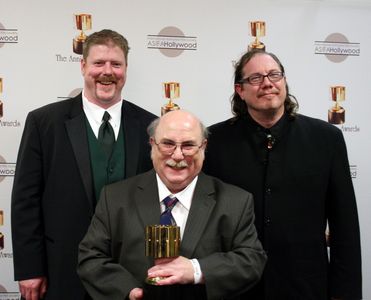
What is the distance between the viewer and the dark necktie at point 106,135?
2006mm

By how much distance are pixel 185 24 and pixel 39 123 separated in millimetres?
1111

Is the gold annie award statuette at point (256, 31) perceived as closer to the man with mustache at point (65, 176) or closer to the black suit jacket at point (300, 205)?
the black suit jacket at point (300, 205)

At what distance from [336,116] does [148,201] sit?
1629 mm

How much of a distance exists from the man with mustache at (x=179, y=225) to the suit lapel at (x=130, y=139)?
11.4 inches

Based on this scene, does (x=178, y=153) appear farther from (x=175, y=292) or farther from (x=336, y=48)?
(x=336, y=48)

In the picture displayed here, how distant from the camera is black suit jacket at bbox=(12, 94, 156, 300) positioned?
1.99 m

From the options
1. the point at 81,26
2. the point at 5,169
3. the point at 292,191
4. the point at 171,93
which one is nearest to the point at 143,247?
the point at 292,191

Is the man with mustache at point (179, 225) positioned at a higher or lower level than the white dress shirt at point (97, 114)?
lower

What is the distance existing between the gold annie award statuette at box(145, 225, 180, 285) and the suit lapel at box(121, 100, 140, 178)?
70cm

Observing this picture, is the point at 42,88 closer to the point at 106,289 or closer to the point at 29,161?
the point at 29,161

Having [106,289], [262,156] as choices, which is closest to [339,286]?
[262,156]

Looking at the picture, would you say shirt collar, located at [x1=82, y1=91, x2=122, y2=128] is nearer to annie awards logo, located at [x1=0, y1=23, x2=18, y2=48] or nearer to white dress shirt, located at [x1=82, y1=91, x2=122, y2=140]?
white dress shirt, located at [x1=82, y1=91, x2=122, y2=140]

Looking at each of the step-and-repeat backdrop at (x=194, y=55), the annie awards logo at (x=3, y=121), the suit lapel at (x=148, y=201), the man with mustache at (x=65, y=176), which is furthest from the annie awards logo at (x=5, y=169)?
the suit lapel at (x=148, y=201)

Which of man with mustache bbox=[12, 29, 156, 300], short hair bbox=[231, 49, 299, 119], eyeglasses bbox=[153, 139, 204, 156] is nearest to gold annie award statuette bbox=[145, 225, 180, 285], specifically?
eyeglasses bbox=[153, 139, 204, 156]
